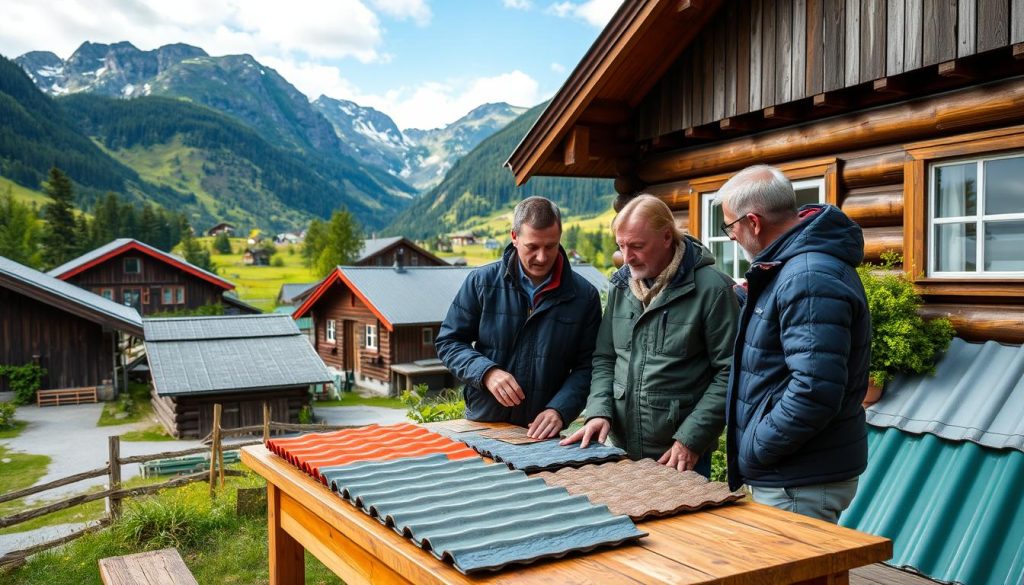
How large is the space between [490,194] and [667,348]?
570 feet

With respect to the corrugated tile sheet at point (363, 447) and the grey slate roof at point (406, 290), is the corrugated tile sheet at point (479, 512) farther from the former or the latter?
the grey slate roof at point (406, 290)

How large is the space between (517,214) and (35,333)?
29089mm

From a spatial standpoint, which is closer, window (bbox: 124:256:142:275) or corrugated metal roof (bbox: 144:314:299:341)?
corrugated metal roof (bbox: 144:314:299:341)

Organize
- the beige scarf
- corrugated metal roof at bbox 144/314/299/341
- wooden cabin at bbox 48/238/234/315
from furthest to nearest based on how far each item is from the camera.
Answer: wooden cabin at bbox 48/238/234/315 < corrugated metal roof at bbox 144/314/299/341 < the beige scarf

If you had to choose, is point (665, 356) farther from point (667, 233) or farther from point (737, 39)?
point (737, 39)

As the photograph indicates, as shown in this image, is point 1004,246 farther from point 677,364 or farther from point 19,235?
point 19,235

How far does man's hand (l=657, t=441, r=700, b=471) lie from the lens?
272cm

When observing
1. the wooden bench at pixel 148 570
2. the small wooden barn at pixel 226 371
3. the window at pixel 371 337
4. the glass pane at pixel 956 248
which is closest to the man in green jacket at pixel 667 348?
the wooden bench at pixel 148 570

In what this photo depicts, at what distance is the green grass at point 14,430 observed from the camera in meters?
21.6

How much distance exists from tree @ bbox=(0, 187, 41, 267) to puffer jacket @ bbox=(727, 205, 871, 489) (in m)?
58.9

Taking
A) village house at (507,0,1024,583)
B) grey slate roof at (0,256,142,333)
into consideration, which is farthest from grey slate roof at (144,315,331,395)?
village house at (507,0,1024,583)

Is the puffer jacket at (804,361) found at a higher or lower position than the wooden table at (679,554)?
higher

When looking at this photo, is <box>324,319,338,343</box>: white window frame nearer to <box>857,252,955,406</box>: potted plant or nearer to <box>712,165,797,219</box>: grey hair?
<box>857,252,955,406</box>: potted plant

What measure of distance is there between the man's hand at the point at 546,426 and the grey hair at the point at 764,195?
1.14 meters
